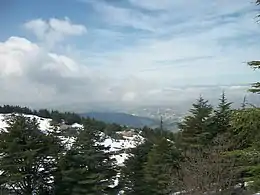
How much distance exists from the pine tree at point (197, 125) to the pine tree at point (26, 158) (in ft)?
37.0

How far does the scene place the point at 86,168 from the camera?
30.4m

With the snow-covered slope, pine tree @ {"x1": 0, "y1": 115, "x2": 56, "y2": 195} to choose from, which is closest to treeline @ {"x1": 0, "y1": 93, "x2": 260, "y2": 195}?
pine tree @ {"x1": 0, "y1": 115, "x2": 56, "y2": 195}

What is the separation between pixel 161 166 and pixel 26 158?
11.6 m

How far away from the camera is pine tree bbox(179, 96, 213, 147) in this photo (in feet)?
111

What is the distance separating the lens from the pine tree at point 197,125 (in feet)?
111

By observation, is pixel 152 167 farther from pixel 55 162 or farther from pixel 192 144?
pixel 55 162

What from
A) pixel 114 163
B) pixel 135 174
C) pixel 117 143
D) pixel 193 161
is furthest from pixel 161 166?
pixel 117 143

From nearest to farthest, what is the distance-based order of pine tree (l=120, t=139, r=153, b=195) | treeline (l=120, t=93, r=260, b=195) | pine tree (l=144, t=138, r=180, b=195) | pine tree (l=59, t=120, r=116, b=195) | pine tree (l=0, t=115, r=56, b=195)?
treeline (l=120, t=93, r=260, b=195) < pine tree (l=0, t=115, r=56, b=195) < pine tree (l=59, t=120, r=116, b=195) < pine tree (l=144, t=138, r=180, b=195) < pine tree (l=120, t=139, r=153, b=195)

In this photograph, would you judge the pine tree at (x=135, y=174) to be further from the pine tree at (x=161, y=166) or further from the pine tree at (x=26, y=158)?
the pine tree at (x=26, y=158)

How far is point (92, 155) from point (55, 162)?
2666 millimetres

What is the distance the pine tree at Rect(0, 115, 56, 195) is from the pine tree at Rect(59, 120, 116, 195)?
116 cm

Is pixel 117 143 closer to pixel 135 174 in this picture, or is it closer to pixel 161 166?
pixel 135 174

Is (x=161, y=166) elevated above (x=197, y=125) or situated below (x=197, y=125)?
below

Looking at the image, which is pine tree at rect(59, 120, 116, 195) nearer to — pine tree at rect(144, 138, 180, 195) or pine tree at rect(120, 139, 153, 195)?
pine tree at rect(120, 139, 153, 195)
